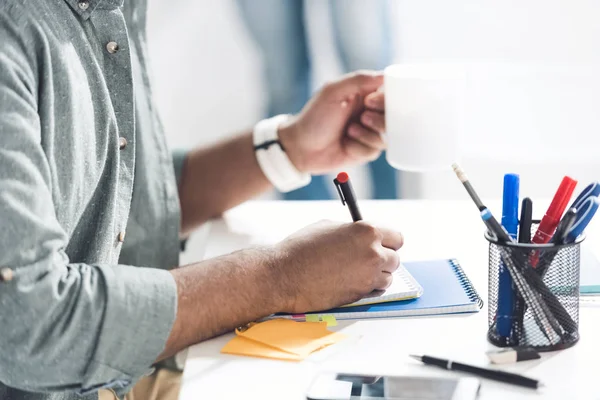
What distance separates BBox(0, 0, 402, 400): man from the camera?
705mm

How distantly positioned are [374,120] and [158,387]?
47 cm

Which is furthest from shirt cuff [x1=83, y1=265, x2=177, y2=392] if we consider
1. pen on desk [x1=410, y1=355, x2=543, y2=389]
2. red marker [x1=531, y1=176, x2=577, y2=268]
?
red marker [x1=531, y1=176, x2=577, y2=268]

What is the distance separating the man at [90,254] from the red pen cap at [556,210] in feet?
0.58

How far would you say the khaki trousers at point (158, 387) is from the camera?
1036 mm

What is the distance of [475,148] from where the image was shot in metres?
1.91

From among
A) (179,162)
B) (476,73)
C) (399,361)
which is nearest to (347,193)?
(399,361)

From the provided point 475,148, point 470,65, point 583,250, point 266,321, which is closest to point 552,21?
point 470,65

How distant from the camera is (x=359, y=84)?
1168 millimetres

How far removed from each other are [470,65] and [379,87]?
2.39ft

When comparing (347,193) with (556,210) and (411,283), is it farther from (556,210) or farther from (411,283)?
(556,210)

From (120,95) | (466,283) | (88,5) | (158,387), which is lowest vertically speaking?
(158,387)

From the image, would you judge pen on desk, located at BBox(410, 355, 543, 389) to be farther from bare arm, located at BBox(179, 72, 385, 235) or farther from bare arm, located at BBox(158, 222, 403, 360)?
bare arm, located at BBox(179, 72, 385, 235)

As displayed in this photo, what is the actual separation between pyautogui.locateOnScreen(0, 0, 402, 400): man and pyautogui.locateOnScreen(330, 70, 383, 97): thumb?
1.06 feet

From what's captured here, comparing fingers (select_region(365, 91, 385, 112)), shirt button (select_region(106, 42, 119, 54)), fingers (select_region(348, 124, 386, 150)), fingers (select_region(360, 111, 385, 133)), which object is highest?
shirt button (select_region(106, 42, 119, 54))
